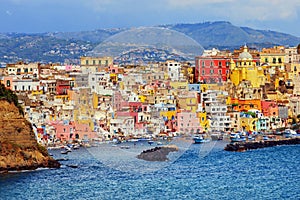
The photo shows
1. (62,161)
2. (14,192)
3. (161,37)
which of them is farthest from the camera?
→ (62,161)

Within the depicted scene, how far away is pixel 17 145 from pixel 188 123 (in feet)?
49.7

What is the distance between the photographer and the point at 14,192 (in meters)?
20.8

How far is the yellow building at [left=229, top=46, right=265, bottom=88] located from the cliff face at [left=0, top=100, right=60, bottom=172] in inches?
637

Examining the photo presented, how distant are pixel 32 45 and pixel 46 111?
95.7 ft

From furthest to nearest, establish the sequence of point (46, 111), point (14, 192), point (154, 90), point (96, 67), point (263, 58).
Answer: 1. point (263, 58)
2. point (96, 67)
3. point (154, 90)
4. point (46, 111)
5. point (14, 192)

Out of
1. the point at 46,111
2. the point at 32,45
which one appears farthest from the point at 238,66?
the point at 32,45

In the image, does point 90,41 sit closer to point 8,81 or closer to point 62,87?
point 62,87

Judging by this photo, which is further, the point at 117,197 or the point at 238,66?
the point at 238,66

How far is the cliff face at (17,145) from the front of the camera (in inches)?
920

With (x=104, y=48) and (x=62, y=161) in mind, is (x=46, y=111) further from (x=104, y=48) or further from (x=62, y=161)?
(x=104, y=48)

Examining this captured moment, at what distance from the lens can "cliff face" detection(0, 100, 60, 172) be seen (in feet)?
76.6

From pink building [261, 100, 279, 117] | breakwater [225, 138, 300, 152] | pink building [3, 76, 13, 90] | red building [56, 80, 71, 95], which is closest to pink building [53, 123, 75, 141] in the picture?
pink building [3, 76, 13, 90]

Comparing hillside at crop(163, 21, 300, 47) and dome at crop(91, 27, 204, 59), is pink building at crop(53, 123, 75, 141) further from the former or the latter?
dome at crop(91, 27, 204, 59)

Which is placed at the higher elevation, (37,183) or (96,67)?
(96,67)
